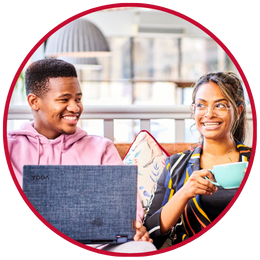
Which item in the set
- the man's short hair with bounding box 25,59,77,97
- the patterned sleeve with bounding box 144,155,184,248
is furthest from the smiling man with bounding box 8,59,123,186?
the patterned sleeve with bounding box 144,155,184,248

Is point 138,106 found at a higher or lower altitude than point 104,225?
higher

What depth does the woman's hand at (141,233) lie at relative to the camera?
112cm

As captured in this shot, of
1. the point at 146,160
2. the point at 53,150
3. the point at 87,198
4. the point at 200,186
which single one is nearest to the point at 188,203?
the point at 200,186

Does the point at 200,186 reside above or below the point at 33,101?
below

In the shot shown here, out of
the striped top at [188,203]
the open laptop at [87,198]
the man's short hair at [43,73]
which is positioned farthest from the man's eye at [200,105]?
the man's short hair at [43,73]

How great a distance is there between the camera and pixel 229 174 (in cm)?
110

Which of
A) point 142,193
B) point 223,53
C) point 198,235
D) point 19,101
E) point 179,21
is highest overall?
point 179,21

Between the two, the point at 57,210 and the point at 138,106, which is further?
the point at 138,106

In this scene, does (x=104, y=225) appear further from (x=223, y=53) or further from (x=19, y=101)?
(x=223, y=53)

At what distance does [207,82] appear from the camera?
3.73 feet

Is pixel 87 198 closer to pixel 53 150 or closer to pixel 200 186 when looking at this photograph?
pixel 53 150

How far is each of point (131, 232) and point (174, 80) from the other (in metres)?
0.50

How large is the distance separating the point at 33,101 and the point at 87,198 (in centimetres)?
34

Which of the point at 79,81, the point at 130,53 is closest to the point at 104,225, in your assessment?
the point at 79,81
